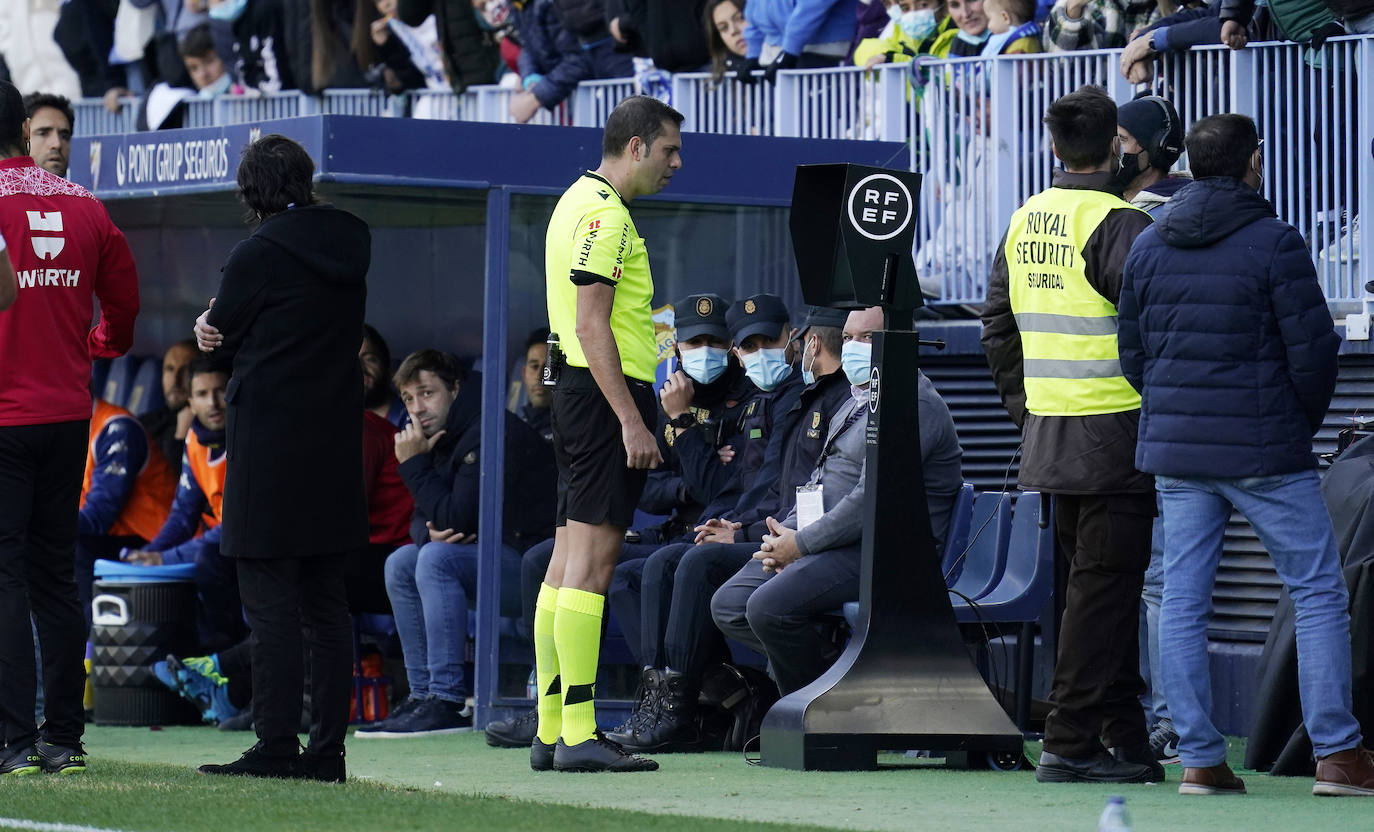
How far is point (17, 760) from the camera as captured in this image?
704 centimetres

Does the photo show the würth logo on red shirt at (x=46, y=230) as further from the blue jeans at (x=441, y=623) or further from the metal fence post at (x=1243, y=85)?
A: the metal fence post at (x=1243, y=85)

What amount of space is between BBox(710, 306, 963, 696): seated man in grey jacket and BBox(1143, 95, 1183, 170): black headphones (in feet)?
3.36

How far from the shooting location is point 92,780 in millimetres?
6902

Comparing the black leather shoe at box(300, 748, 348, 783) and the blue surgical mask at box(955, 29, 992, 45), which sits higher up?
the blue surgical mask at box(955, 29, 992, 45)

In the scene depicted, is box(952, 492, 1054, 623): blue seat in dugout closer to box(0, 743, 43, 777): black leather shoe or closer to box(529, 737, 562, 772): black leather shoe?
box(529, 737, 562, 772): black leather shoe

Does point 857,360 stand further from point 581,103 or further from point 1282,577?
point 581,103

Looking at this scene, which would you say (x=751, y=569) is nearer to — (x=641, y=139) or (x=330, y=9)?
(x=641, y=139)

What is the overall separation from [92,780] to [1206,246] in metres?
3.40

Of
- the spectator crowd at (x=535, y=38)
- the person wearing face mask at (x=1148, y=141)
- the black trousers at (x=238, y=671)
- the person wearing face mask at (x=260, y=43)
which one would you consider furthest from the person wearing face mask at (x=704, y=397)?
the person wearing face mask at (x=260, y=43)

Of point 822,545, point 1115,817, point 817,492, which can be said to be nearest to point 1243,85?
point 817,492

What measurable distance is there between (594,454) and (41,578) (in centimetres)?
163

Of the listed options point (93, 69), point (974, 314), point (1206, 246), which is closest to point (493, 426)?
point (974, 314)

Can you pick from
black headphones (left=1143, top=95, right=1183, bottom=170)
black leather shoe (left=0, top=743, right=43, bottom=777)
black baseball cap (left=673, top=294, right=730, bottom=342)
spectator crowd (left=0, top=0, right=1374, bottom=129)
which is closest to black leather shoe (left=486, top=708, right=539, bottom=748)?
black baseball cap (left=673, top=294, right=730, bottom=342)

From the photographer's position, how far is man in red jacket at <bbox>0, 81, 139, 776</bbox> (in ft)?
22.8
